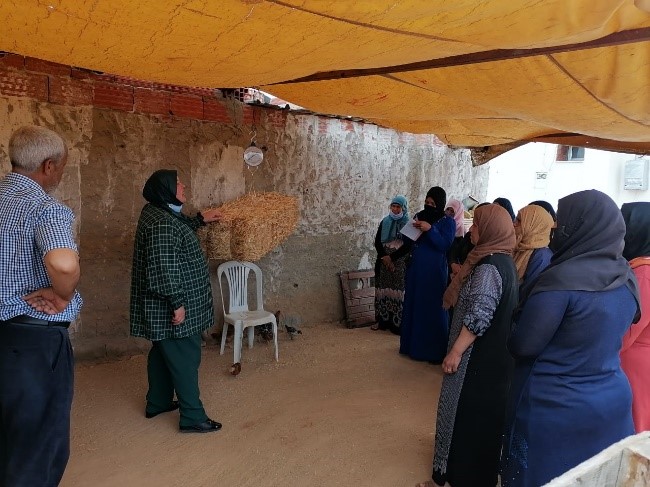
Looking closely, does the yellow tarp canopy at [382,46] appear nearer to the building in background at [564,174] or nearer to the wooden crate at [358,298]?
the wooden crate at [358,298]

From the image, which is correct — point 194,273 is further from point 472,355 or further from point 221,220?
point 472,355

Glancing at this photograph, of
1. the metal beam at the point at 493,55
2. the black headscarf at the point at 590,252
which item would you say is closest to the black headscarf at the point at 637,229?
the black headscarf at the point at 590,252

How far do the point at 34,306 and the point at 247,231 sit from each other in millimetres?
2441

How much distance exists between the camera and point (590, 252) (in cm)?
195

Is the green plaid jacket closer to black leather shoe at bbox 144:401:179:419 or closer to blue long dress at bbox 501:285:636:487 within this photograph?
black leather shoe at bbox 144:401:179:419

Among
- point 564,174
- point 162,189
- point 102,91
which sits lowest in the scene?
point 162,189

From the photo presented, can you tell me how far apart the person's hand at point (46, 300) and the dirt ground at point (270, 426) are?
134 cm

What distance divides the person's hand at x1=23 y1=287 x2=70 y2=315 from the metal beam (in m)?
1.94

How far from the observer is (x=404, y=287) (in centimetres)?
573

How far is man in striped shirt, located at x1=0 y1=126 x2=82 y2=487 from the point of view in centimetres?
195

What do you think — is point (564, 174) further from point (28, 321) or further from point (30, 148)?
point (28, 321)

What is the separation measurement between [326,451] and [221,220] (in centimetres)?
215

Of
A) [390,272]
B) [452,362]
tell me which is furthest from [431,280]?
[452,362]

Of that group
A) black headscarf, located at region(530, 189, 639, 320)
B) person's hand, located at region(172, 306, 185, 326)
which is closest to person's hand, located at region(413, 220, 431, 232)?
person's hand, located at region(172, 306, 185, 326)
